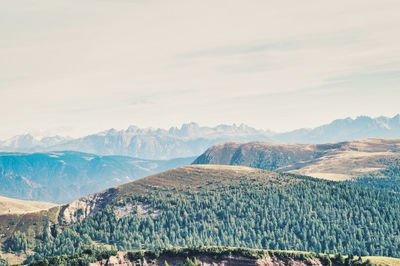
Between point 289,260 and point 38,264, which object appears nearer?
point 38,264

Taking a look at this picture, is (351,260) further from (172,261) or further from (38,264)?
(38,264)

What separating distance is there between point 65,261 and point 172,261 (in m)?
39.9

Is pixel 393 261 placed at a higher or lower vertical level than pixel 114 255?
lower

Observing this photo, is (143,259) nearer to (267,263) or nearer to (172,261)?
(172,261)

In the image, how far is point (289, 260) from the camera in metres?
152

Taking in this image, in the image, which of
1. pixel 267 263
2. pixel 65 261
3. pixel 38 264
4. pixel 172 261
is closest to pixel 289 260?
pixel 267 263

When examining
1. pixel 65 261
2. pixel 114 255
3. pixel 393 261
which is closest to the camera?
pixel 65 261

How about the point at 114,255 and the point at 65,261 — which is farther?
the point at 114,255

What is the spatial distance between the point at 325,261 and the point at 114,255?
278ft

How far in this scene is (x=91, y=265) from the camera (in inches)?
5591

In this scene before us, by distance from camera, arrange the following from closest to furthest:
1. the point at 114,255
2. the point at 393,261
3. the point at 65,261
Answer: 1. the point at 65,261
2. the point at 114,255
3. the point at 393,261

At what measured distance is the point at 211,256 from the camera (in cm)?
15212

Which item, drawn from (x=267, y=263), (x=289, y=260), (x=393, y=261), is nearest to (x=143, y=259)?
(x=267, y=263)

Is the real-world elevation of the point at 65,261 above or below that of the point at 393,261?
above
